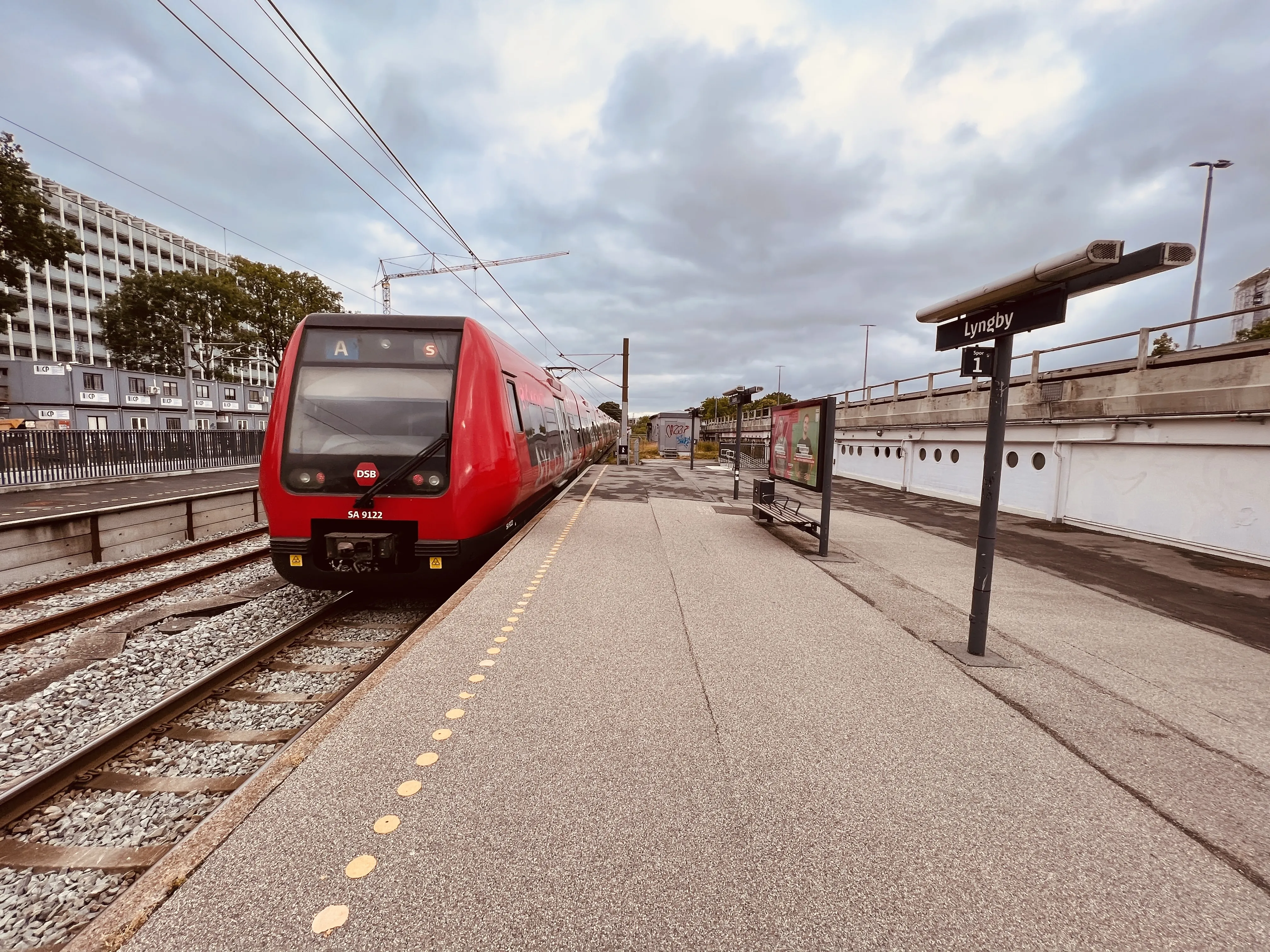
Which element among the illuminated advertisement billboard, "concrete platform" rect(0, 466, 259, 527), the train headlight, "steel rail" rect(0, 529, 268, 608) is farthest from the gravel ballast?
the illuminated advertisement billboard

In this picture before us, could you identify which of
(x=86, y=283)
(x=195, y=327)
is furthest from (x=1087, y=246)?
(x=86, y=283)

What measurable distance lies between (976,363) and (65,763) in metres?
6.91

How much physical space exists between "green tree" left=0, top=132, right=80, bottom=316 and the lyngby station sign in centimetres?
2682

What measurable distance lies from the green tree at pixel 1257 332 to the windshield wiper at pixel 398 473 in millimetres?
15689

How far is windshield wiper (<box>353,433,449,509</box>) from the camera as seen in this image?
16.8 feet

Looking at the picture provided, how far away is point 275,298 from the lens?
115 feet

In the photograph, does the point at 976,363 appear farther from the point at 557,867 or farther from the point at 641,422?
the point at 641,422

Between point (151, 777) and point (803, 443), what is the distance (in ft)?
28.9

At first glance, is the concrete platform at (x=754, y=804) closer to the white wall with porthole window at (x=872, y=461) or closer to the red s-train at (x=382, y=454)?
the red s-train at (x=382, y=454)

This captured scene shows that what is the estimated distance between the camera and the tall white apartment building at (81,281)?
5681 cm

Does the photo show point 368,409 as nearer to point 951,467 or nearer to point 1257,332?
point 951,467

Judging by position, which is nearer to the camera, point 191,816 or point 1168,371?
point 191,816

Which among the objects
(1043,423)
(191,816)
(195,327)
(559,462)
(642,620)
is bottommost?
(191,816)

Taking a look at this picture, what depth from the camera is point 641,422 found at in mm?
136500
